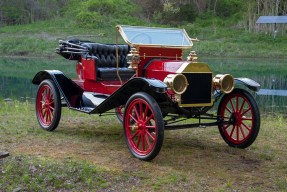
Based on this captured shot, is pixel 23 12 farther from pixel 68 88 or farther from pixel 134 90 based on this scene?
pixel 134 90

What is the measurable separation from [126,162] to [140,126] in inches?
17.7

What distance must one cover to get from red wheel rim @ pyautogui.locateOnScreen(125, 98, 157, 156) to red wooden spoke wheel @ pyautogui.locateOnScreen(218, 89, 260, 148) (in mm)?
1171

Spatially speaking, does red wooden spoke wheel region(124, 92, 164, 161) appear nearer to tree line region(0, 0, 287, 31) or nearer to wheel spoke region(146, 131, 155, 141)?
wheel spoke region(146, 131, 155, 141)

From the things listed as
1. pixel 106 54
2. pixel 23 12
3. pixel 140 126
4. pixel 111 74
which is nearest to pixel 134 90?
pixel 140 126

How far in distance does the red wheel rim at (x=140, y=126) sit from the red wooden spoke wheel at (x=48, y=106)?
1681 millimetres

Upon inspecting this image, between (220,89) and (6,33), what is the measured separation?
34280 mm

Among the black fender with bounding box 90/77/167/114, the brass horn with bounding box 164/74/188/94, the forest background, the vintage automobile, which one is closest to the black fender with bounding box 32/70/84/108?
the vintage automobile

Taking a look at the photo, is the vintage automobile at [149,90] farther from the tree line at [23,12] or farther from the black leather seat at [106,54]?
the tree line at [23,12]

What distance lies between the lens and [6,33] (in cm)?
3750

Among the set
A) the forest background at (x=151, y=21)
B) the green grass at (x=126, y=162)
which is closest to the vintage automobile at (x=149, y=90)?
the green grass at (x=126, y=162)

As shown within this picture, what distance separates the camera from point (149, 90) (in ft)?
17.7

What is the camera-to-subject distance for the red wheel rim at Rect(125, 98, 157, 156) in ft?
17.2

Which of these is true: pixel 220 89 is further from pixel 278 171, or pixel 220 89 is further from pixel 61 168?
pixel 61 168

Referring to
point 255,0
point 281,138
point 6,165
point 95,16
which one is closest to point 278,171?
point 281,138
